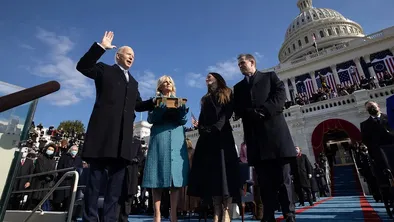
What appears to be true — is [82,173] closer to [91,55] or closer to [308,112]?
[91,55]

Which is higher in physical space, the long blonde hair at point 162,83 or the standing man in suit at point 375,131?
the long blonde hair at point 162,83

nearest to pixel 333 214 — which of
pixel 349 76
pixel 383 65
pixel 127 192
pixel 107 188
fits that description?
pixel 127 192

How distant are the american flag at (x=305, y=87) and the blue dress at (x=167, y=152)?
33.8 metres

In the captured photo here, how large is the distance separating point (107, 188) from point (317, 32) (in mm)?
65505

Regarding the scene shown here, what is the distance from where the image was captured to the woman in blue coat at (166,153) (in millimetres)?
2811

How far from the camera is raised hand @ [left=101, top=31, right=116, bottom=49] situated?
2.56 metres

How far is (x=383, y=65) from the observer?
29.5m

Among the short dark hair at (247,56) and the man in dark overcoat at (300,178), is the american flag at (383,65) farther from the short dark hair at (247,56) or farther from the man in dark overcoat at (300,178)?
the short dark hair at (247,56)

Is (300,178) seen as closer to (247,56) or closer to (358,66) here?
(247,56)

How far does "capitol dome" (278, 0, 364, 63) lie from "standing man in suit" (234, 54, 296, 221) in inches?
2144

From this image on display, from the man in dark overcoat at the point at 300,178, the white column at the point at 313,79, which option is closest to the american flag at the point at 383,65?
the white column at the point at 313,79

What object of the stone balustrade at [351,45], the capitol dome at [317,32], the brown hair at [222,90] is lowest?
the brown hair at [222,90]

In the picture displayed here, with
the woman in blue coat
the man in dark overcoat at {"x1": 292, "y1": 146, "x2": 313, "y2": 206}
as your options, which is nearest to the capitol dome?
the man in dark overcoat at {"x1": 292, "y1": 146, "x2": 313, "y2": 206}

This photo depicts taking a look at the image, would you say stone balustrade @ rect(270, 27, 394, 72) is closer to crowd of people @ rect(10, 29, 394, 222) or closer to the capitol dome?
the capitol dome
